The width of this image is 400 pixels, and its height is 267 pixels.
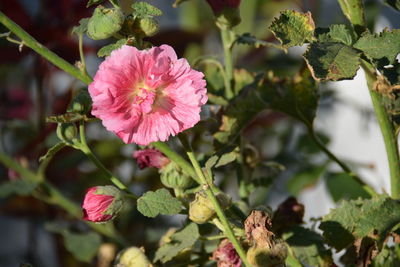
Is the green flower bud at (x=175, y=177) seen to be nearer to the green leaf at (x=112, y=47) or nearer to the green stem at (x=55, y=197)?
the green leaf at (x=112, y=47)

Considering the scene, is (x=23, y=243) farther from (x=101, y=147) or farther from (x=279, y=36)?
(x=279, y=36)

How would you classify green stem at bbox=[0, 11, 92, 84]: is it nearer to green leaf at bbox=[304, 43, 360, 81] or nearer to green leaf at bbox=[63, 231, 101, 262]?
green leaf at bbox=[304, 43, 360, 81]

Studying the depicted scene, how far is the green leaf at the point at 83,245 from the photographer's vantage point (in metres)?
0.83

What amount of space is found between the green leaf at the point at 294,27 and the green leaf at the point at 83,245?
453mm

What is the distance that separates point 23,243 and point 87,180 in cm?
68

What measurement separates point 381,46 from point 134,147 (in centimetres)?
48

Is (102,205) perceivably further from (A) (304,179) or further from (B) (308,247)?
(A) (304,179)

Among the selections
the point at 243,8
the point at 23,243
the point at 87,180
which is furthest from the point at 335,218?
the point at 23,243

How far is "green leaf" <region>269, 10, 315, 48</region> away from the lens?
47 centimetres

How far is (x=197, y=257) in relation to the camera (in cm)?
61

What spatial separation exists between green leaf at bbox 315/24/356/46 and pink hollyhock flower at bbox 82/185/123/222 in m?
0.19

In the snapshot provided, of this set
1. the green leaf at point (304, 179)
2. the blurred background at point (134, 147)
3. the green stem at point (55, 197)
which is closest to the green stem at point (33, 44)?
the blurred background at point (134, 147)

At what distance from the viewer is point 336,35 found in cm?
49

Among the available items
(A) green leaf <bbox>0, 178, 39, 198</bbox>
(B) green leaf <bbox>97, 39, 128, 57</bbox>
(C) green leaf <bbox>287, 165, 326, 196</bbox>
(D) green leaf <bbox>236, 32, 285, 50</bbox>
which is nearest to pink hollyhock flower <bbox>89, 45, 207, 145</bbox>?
(B) green leaf <bbox>97, 39, 128, 57</bbox>
